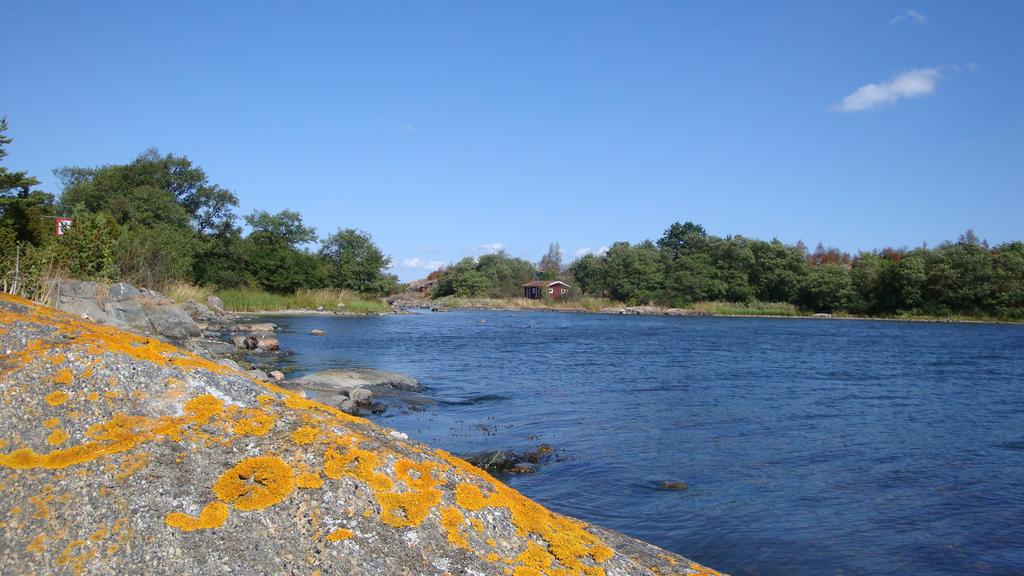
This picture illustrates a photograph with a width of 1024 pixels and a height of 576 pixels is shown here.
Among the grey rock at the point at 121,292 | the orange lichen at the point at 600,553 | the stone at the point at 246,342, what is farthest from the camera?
the stone at the point at 246,342

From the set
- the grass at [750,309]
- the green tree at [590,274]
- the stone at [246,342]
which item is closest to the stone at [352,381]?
the stone at [246,342]

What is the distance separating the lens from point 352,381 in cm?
1812

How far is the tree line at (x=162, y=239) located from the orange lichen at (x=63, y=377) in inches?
546

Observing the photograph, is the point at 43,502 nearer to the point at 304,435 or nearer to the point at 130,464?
the point at 130,464

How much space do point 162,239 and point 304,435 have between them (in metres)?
50.4

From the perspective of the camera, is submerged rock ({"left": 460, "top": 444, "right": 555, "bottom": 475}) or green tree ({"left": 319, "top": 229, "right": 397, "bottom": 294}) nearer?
submerged rock ({"left": 460, "top": 444, "right": 555, "bottom": 475})

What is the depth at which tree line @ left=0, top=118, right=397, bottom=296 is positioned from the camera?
2220 centimetres

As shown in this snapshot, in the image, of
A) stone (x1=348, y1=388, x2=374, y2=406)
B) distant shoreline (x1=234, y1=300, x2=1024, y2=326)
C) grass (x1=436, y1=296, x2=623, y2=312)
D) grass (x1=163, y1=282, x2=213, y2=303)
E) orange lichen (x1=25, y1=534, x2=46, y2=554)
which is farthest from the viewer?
grass (x1=436, y1=296, x2=623, y2=312)

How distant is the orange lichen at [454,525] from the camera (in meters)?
3.05

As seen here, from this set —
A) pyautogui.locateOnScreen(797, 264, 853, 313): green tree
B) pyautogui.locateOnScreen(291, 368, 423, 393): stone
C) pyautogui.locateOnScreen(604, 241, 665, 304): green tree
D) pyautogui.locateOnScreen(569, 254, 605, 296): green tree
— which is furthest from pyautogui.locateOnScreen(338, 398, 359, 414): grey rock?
pyautogui.locateOnScreen(569, 254, 605, 296): green tree

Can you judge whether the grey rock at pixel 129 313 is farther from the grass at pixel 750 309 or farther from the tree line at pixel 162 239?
the grass at pixel 750 309

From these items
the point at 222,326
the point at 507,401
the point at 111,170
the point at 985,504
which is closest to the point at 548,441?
the point at 507,401

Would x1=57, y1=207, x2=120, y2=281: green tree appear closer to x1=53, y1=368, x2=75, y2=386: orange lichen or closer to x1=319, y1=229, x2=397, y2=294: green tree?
x1=53, y1=368, x2=75, y2=386: orange lichen

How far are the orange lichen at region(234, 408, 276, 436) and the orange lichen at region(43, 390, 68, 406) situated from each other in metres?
0.87
